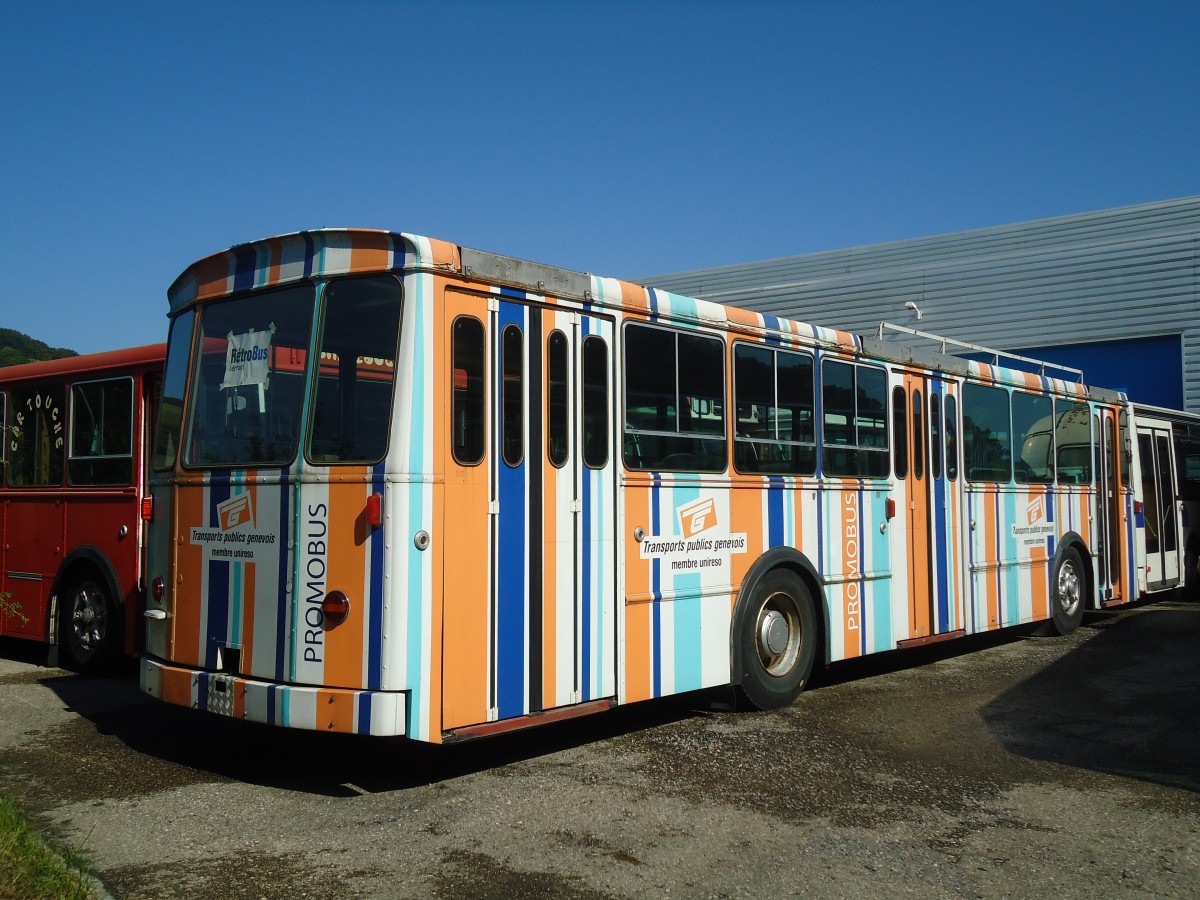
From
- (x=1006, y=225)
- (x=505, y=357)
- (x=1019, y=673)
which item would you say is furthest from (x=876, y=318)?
(x=505, y=357)

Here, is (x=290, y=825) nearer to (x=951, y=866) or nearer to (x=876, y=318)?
(x=951, y=866)

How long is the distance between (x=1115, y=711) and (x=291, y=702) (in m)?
6.14

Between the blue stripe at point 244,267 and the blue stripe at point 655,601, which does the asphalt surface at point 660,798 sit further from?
the blue stripe at point 244,267

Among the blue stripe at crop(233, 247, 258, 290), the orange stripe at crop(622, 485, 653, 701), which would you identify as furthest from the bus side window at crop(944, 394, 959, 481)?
the blue stripe at crop(233, 247, 258, 290)

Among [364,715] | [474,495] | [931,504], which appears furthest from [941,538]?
[364,715]

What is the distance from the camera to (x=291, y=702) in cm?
600

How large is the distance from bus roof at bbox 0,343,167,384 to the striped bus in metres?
2.78

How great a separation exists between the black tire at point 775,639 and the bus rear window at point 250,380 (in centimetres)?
350

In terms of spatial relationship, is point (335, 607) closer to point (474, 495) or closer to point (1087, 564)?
point (474, 495)

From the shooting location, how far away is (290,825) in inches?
222

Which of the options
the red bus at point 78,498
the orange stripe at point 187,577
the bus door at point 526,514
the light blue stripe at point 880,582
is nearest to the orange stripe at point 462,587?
the bus door at point 526,514

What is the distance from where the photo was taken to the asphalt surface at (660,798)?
16.0 ft

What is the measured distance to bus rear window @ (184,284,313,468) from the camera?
6418 mm

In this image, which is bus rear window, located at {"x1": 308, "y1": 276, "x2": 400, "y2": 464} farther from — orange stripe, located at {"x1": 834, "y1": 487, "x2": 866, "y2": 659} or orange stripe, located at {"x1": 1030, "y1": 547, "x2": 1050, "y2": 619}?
orange stripe, located at {"x1": 1030, "y1": 547, "x2": 1050, "y2": 619}
